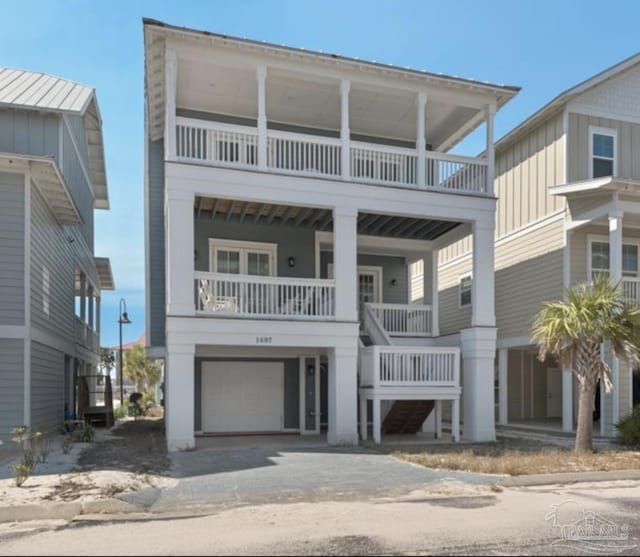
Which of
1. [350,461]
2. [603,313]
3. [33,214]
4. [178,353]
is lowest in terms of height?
[350,461]

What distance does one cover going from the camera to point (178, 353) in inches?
488

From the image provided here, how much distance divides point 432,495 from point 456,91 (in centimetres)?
1015

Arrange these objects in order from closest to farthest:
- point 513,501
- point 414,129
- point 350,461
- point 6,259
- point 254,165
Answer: point 513,501 → point 350,461 → point 6,259 → point 254,165 → point 414,129

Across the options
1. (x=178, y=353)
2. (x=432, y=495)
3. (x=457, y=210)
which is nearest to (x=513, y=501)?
(x=432, y=495)

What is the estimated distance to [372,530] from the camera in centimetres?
623

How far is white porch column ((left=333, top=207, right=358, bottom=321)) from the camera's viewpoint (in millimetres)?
13555

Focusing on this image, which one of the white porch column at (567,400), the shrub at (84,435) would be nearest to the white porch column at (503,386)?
the white porch column at (567,400)

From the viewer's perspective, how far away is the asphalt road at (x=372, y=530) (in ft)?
18.4

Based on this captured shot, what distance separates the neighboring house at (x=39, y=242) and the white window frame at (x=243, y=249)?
12.2ft

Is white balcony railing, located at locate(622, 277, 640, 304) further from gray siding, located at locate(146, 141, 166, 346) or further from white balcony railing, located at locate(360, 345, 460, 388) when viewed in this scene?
gray siding, located at locate(146, 141, 166, 346)

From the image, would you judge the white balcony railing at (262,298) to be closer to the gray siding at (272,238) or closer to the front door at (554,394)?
the gray siding at (272,238)

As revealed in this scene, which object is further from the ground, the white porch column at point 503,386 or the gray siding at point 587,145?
the gray siding at point 587,145

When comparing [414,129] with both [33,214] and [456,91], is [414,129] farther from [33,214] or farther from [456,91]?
[33,214]

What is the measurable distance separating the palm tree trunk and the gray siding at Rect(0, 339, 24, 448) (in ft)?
36.5
